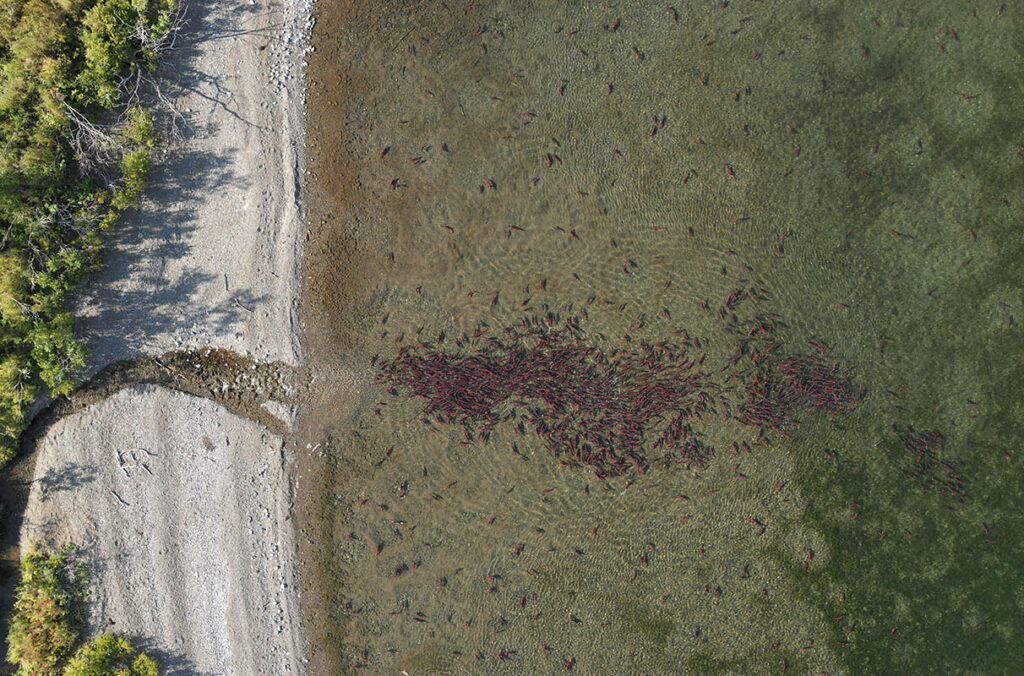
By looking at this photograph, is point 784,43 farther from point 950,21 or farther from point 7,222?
point 7,222

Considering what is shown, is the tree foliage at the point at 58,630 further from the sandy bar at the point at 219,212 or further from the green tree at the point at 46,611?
the sandy bar at the point at 219,212

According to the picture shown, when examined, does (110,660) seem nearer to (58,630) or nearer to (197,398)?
(58,630)

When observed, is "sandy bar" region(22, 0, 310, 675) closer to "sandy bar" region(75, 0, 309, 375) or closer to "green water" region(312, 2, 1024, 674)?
"sandy bar" region(75, 0, 309, 375)

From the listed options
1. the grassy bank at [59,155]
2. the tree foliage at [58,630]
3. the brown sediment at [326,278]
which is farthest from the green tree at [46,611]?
the brown sediment at [326,278]

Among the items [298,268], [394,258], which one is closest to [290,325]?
[298,268]

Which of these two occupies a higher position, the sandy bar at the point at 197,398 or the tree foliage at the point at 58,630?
the sandy bar at the point at 197,398
